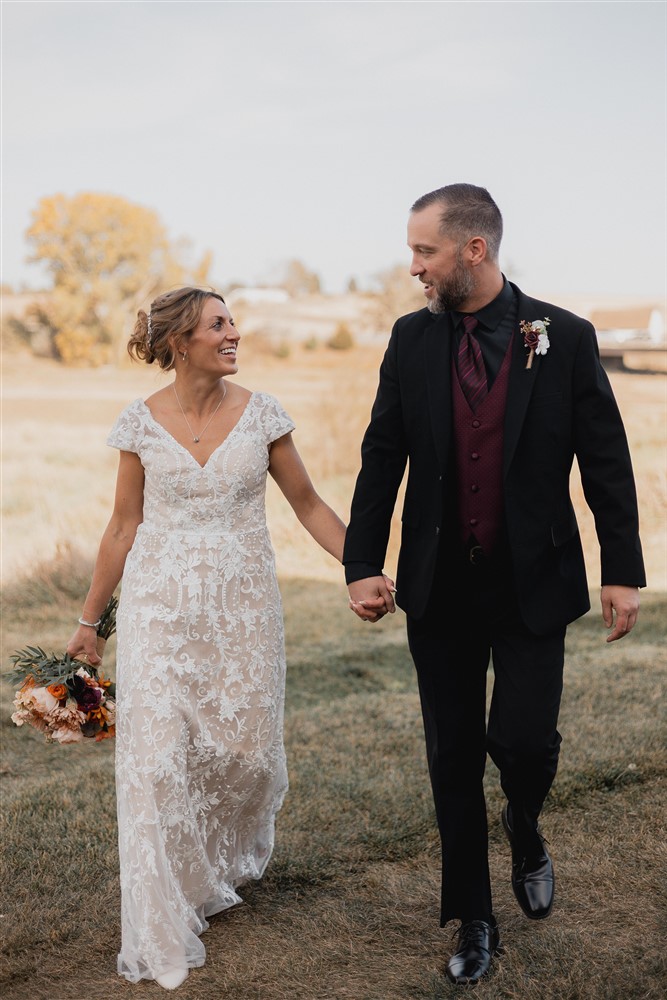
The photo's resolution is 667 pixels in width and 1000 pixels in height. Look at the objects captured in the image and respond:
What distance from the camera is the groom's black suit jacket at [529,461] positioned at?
3082mm

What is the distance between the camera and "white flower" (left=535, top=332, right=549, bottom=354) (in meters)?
3.06

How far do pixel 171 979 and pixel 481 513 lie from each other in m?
1.65

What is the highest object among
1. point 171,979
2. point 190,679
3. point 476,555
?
point 476,555

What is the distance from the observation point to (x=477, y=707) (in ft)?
10.9

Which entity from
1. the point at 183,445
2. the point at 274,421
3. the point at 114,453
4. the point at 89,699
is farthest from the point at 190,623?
the point at 114,453

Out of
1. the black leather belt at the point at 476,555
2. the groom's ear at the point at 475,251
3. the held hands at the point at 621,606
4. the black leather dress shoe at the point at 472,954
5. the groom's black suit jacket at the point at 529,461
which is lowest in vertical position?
the black leather dress shoe at the point at 472,954

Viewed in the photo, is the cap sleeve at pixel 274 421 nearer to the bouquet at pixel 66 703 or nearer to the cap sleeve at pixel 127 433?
the cap sleeve at pixel 127 433

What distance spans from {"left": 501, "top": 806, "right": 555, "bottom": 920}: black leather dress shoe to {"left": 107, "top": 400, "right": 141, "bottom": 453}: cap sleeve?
1628 millimetres

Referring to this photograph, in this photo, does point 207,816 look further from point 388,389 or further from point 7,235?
point 7,235

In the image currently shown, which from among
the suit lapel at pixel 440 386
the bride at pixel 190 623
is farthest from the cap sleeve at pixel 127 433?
the suit lapel at pixel 440 386

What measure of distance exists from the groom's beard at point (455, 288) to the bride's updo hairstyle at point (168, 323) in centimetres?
80

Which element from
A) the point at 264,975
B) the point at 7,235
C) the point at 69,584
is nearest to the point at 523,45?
the point at 7,235

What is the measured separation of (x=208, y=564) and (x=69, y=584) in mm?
6373

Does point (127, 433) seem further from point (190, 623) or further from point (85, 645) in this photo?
point (85, 645)
